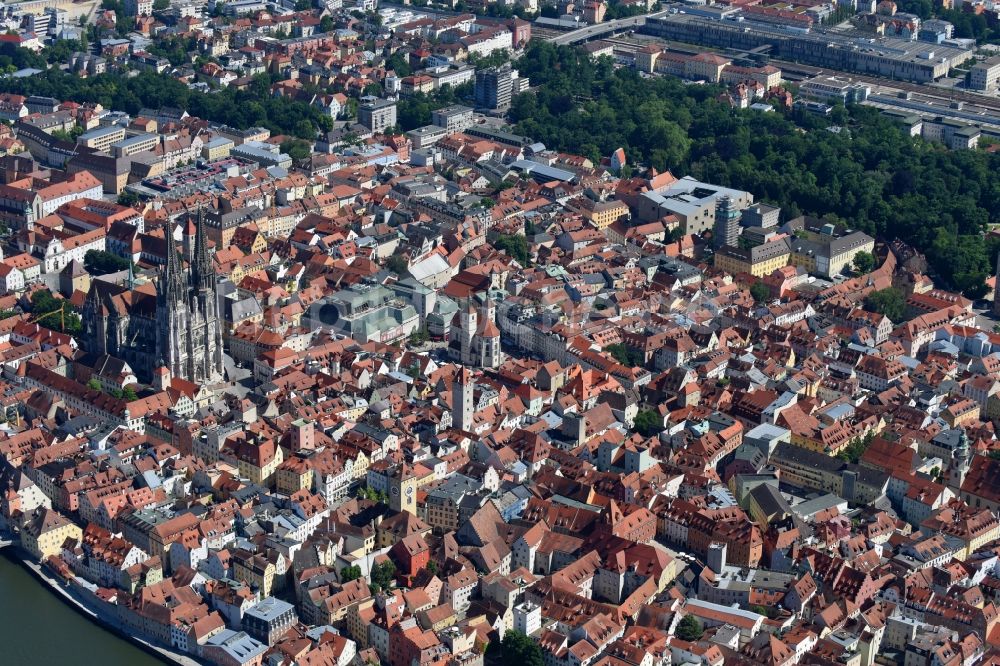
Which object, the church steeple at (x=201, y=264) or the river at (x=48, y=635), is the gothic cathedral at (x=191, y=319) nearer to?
the church steeple at (x=201, y=264)

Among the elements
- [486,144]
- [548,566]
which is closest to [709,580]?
[548,566]

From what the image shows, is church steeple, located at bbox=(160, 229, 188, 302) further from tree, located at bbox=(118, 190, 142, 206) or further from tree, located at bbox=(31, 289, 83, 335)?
tree, located at bbox=(118, 190, 142, 206)

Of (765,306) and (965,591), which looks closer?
(965,591)

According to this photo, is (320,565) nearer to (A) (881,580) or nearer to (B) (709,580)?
(B) (709,580)

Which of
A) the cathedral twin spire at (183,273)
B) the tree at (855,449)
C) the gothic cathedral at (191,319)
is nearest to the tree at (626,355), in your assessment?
the tree at (855,449)

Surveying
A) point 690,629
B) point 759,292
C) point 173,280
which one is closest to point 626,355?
point 759,292

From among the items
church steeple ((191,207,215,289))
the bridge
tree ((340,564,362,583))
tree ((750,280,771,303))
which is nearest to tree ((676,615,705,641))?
tree ((340,564,362,583))
